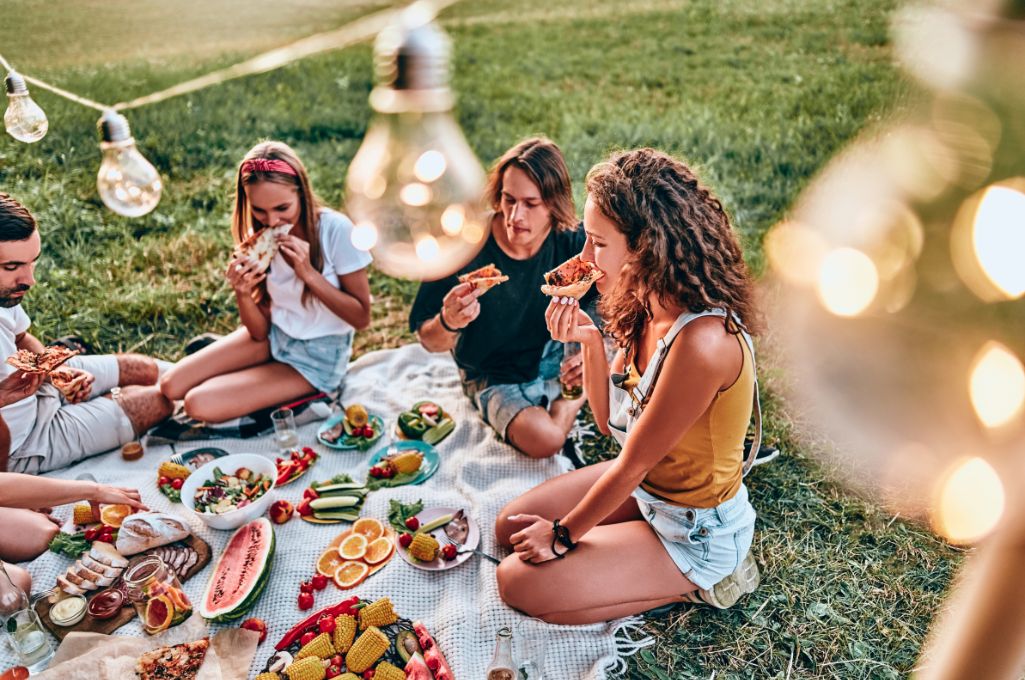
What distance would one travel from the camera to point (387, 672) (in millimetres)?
2641

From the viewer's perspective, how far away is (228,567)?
10.4ft

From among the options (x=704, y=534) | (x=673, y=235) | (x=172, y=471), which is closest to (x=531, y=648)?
(x=704, y=534)

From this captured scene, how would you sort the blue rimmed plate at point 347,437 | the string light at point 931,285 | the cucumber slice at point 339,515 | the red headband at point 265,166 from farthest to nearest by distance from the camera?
the blue rimmed plate at point 347,437 → the red headband at point 265,166 → the cucumber slice at point 339,515 → the string light at point 931,285

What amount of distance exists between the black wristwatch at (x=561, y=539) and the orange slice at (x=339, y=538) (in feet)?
3.55

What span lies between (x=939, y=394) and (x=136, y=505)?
3752 mm

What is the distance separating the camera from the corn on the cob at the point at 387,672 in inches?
103

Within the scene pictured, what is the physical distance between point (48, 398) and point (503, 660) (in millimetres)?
2862

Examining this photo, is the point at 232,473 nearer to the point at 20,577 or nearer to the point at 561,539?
the point at 20,577

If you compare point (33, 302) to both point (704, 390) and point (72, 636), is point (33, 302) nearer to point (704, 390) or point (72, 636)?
point (72, 636)

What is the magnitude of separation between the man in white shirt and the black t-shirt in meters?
1.76

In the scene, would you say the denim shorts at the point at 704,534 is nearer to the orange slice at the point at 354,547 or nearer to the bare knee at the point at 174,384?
the orange slice at the point at 354,547

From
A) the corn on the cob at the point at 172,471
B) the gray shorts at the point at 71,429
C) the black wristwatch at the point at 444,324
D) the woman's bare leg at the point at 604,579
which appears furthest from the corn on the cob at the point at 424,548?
the gray shorts at the point at 71,429

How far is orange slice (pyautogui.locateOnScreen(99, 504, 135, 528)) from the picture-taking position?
3.40m

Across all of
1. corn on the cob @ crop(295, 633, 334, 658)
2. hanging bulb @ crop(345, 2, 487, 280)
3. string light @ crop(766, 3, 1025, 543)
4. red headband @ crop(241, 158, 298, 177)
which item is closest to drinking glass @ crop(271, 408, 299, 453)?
red headband @ crop(241, 158, 298, 177)
